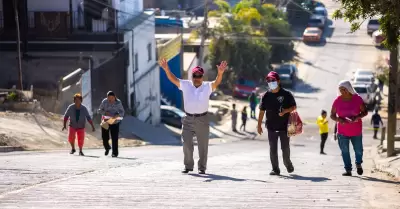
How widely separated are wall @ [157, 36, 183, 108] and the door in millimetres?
10784

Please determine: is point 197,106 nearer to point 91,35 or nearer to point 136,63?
point 91,35

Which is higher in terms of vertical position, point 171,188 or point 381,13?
point 381,13

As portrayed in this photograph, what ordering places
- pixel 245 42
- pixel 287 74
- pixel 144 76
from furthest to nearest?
pixel 245 42 → pixel 287 74 → pixel 144 76

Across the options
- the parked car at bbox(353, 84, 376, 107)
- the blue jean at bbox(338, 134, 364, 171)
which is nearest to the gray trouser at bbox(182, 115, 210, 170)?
the blue jean at bbox(338, 134, 364, 171)

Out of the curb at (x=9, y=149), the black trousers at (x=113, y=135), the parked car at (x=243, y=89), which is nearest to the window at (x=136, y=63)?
the parked car at (x=243, y=89)

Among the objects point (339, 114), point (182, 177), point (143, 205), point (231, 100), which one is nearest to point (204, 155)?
point (182, 177)

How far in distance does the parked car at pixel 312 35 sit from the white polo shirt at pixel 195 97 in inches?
1868

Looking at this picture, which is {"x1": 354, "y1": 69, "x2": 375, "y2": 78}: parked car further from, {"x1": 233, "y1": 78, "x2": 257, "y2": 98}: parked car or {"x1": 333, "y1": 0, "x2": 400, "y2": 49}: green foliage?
{"x1": 333, "y1": 0, "x2": 400, "y2": 49}: green foliage

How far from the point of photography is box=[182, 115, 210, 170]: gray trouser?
13820 mm

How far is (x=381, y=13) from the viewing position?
43.5 ft

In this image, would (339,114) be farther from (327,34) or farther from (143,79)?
(327,34)

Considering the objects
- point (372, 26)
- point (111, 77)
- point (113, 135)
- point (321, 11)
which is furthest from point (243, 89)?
point (113, 135)

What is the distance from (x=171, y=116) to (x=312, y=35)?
1902 centimetres

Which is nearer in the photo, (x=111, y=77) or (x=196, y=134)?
(x=196, y=134)
